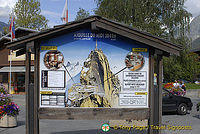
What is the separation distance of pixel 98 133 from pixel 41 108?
11.5 ft

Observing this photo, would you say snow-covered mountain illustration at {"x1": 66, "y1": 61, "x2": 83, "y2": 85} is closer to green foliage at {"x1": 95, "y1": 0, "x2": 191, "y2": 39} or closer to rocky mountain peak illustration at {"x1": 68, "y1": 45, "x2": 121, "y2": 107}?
rocky mountain peak illustration at {"x1": 68, "y1": 45, "x2": 121, "y2": 107}

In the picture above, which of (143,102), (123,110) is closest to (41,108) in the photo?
(123,110)

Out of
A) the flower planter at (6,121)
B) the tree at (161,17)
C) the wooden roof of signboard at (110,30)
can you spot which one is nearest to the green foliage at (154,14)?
the tree at (161,17)

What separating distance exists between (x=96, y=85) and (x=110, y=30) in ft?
4.78

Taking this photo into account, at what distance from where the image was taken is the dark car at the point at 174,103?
14758 mm

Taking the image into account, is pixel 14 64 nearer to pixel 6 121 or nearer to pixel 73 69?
pixel 6 121

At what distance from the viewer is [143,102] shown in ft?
22.7

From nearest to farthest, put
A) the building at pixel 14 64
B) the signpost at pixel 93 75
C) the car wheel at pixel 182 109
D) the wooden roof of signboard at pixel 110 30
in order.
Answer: the wooden roof of signboard at pixel 110 30, the signpost at pixel 93 75, the car wheel at pixel 182 109, the building at pixel 14 64


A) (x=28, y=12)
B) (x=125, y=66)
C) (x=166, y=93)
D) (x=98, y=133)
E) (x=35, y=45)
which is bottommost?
(x=98, y=133)

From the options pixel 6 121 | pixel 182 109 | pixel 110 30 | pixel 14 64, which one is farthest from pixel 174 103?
pixel 14 64

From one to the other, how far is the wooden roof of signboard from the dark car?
8435 mm

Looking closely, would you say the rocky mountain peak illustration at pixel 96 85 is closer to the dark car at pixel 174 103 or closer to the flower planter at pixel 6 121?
the flower planter at pixel 6 121

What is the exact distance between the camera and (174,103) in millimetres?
14969

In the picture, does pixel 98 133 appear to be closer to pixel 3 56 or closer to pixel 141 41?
pixel 141 41
